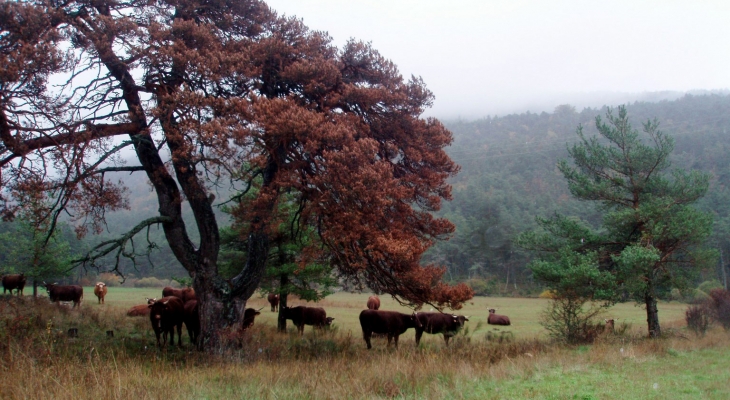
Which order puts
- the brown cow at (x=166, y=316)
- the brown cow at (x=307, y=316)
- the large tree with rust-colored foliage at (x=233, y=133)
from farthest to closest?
the brown cow at (x=307, y=316) → the brown cow at (x=166, y=316) → the large tree with rust-colored foliage at (x=233, y=133)

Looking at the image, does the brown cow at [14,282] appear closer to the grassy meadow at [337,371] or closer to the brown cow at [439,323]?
the grassy meadow at [337,371]

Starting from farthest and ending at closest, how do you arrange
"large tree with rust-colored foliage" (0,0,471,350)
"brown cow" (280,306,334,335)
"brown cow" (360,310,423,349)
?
"brown cow" (280,306,334,335)
"brown cow" (360,310,423,349)
"large tree with rust-colored foliage" (0,0,471,350)

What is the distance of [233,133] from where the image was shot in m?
9.55

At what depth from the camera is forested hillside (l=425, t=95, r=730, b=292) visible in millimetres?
61734

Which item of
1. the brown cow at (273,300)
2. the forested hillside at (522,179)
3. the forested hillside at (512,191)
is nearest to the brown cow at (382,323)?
the forested hillside at (522,179)

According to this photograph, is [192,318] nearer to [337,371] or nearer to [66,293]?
[337,371]

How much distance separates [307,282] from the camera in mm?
19375

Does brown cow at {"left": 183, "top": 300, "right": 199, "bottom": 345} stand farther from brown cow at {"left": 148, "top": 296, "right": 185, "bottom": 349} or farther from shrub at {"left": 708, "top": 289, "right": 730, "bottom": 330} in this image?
shrub at {"left": 708, "top": 289, "right": 730, "bottom": 330}

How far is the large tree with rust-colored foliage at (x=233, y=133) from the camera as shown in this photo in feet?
31.5

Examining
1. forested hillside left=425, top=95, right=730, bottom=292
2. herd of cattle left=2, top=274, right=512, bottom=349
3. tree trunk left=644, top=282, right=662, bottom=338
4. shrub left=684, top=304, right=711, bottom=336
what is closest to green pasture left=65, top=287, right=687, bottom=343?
herd of cattle left=2, top=274, right=512, bottom=349

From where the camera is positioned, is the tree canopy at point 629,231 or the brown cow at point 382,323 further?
the tree canopy at point 629,231

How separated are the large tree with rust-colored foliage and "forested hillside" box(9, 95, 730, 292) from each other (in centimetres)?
876

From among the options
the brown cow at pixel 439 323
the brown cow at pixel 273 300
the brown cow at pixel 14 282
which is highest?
the brown cow at pixel 14 282

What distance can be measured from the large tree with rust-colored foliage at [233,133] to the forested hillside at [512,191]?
8.76 meters
